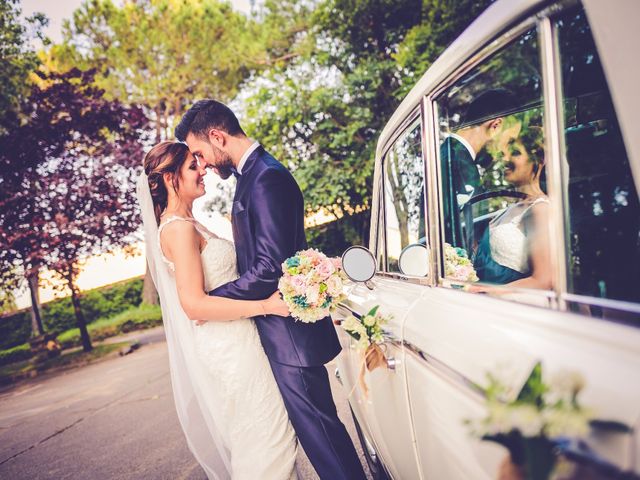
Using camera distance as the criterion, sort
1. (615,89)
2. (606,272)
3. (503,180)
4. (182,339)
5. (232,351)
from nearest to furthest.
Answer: (615,89) < (606,272) < (503,180) < (232,351) < (182,339)

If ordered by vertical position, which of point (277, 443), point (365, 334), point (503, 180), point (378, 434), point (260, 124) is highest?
point (260, 124)

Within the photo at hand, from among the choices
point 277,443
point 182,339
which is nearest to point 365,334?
point 277,443

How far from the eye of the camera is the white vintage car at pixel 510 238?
75 cm

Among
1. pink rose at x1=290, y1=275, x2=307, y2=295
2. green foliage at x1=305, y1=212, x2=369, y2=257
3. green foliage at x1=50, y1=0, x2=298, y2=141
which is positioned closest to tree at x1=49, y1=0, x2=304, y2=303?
green foliage at x1=50, y1=0, x2=298, y2=141

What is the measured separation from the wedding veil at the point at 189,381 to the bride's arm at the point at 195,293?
318 mm

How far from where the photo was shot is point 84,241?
9484mm

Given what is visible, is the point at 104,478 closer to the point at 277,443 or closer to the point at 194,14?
the point at 277,443

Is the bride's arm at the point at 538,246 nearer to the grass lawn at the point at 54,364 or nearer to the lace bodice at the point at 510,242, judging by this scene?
the lace bodice at the point at 510,242

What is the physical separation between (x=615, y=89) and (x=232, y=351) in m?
1.83

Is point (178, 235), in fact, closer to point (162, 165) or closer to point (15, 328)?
point (162, 165)

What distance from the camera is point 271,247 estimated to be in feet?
6.03

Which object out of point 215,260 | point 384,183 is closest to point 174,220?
point 215,260

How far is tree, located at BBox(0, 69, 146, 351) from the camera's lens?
29.5 ft

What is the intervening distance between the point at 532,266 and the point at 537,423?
89 centimetres
